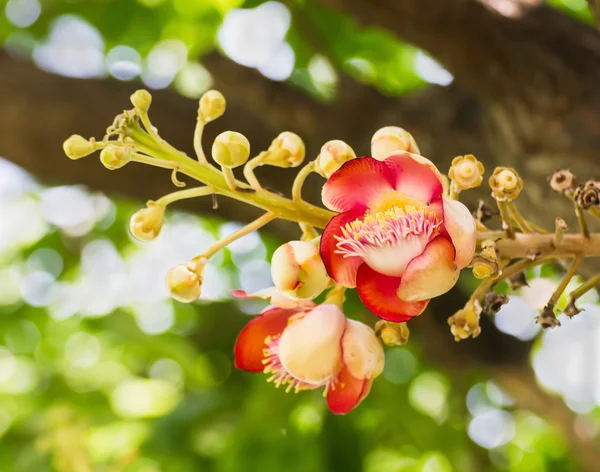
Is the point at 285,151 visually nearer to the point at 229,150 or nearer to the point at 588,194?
the point at 229,150

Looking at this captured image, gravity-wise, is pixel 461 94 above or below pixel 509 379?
above

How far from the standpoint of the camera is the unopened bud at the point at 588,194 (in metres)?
0.48

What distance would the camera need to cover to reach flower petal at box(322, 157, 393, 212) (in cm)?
47

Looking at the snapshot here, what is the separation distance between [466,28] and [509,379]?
1.07 metres

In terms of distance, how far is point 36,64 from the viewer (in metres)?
1.72

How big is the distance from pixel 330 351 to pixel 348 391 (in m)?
0.05

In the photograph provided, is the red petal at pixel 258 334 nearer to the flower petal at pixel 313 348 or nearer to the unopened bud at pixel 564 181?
the flower petal at pixel 313 348

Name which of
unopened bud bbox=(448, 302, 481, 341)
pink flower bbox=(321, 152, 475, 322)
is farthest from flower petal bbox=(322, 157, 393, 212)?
unopened bud bbox=(448, 302, 481, 341)

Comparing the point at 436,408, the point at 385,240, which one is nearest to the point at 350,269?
the point at 385,240

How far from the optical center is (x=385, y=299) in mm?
454

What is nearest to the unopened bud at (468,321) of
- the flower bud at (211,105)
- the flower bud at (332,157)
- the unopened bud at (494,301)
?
the unopened bud at (494,301)

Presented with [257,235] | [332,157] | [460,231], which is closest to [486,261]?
[460,231]

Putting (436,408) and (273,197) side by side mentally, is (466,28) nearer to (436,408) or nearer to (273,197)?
(273,197)

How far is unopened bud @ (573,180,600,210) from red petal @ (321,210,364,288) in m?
0.16
